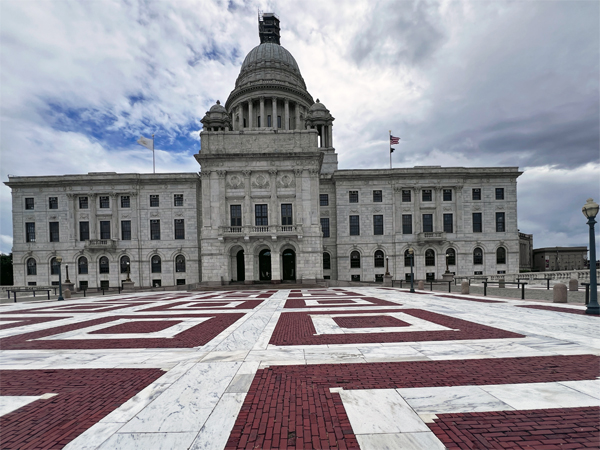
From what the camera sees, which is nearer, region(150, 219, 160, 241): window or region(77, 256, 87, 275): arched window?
region(77, 256, 87, 275): arched window

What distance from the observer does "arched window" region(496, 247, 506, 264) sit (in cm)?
4091

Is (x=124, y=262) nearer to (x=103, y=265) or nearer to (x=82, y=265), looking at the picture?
(x=103, y=265)

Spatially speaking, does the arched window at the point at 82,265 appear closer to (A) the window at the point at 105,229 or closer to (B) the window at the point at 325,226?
(A) the window at the point at 105,229

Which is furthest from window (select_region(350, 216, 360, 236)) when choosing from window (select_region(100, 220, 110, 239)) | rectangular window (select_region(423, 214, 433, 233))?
window (select_region(100, 220, 110, 239))

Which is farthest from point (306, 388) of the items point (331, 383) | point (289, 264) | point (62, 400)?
point (289, 264)

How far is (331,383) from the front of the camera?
455cm

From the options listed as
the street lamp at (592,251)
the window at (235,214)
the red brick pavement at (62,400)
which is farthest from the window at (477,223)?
the red brick pavement at (62,400)

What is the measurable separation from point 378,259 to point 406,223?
6.92 meters

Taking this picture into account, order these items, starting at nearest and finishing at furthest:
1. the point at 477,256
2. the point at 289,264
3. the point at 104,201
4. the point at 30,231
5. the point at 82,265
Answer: the point at 289,264 → the point at 82,265 → the point at 30,231 → the point at 104,201 → the point at 477,256

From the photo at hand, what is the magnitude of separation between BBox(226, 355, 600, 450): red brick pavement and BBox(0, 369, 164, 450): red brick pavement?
195 centimetres

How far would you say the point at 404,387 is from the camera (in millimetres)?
4352

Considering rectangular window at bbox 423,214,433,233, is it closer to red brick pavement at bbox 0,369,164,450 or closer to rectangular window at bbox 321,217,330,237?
rectangular window at bbox 321,217,330,237

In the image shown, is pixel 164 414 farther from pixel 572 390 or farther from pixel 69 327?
pixel 69 327

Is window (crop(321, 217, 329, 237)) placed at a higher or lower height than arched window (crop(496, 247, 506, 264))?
higher
